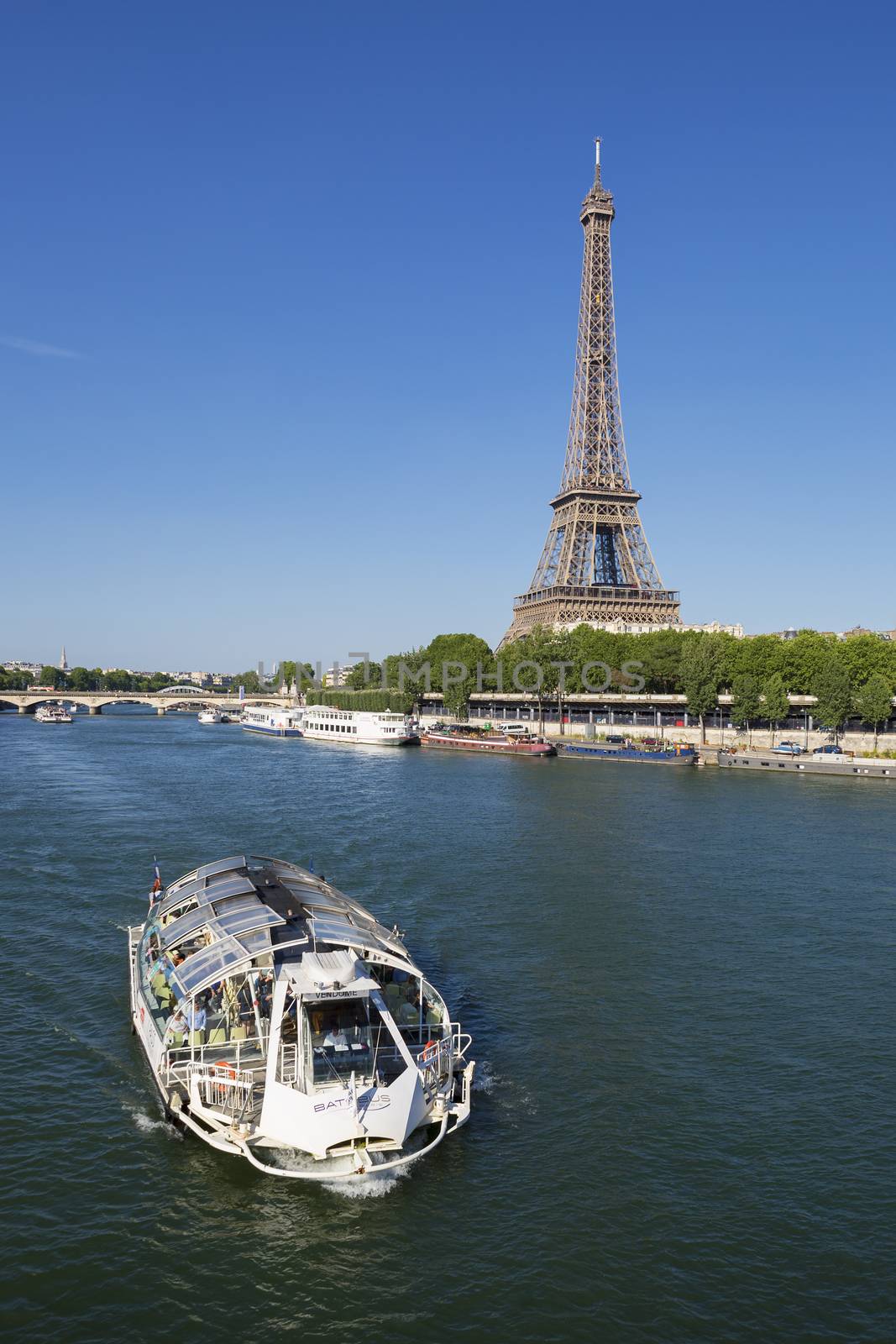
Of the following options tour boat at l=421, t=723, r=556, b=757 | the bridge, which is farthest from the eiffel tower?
the bridge

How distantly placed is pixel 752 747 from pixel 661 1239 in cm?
7723

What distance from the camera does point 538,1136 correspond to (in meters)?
16.6

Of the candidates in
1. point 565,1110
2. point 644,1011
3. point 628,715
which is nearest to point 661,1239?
point 565,1110

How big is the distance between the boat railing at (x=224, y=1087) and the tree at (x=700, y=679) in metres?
76.8

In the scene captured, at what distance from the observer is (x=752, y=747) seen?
87062 mm

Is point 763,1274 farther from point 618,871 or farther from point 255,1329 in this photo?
point 618,871

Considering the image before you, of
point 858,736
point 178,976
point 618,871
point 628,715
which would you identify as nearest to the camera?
point 178,976

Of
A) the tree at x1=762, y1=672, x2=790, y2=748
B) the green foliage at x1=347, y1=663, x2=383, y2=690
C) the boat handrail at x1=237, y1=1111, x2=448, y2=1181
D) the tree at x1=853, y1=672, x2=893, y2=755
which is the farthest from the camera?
the green foliage at x1=347, y1=663, x2=383, y2=690

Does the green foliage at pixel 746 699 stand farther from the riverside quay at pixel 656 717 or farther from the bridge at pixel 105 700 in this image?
the bridge at pixel 105 700

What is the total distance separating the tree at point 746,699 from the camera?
85.9 m

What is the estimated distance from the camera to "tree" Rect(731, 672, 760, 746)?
85.9 metres

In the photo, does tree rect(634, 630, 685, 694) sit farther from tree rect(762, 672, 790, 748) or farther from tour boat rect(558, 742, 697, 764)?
tour boat rect(558, 742, 697, 764)

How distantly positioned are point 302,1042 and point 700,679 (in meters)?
77.0

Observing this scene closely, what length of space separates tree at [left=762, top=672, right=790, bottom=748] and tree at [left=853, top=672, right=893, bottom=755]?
19.3ft
